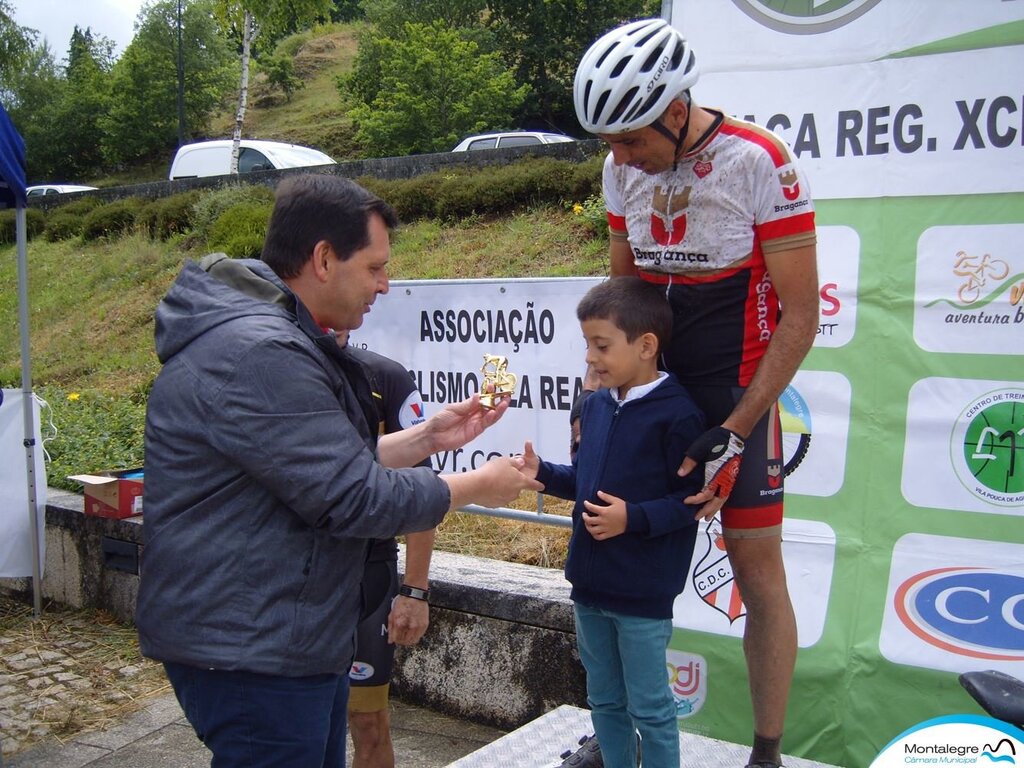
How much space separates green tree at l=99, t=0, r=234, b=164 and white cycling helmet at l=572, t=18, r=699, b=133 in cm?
4705

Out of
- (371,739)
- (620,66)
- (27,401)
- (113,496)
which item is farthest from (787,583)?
(27,401)

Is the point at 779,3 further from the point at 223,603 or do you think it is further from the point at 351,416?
the point at 223,603

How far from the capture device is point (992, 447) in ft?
10.8

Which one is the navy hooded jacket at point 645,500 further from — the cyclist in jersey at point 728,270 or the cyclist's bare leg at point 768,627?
the cyclist's bare leg at point 768,627

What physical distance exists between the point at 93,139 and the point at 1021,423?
2119 inches

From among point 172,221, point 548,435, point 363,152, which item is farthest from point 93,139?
point 548,435

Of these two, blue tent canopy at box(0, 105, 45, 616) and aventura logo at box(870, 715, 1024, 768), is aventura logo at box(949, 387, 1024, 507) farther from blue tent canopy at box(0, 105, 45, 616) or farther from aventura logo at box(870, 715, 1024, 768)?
blue tent canopy at box(0, 105, 45, 616)

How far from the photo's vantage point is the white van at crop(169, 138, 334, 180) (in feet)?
67.4

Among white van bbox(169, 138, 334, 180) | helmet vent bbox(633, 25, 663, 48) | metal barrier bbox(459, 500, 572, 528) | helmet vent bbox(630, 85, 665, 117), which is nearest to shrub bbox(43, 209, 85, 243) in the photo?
white van bbox(169, 138, 334, 180)

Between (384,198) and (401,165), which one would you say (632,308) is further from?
(401,165)

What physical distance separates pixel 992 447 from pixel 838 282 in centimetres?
78

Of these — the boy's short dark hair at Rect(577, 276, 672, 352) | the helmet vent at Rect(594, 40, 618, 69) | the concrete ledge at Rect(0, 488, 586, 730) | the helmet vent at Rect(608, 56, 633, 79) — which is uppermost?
the helmet vent at Rect(594, 40, 618, 69)

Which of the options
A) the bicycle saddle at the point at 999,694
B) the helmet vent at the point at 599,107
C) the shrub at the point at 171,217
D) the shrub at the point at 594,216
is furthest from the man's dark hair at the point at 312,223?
the shrub at the point at 171,217

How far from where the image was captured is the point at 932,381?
3.38 m
